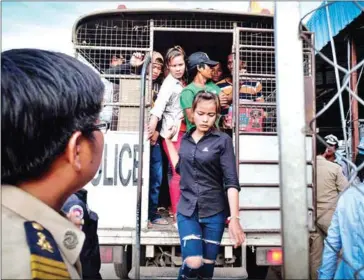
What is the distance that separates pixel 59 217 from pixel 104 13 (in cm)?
344

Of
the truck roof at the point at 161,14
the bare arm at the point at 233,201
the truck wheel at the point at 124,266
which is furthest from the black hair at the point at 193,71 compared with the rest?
the truck wheel at the point at 124,266

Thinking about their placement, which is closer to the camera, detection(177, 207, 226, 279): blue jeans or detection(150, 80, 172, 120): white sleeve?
detection(177, 207, 226, 279): blue jeans

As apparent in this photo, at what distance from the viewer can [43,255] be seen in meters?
0.87

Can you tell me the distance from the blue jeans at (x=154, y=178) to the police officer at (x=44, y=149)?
2.75 meters

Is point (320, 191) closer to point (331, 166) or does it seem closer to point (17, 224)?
point (331, 166)

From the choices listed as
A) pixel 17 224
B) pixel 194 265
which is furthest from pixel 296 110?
pixel 194 265

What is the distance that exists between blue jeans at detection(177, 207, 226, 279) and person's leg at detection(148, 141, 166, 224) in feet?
3.56

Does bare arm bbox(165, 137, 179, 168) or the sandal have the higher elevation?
bare arm bbox(165, 137, 179, 168)

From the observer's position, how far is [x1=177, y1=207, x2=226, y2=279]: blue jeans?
265cm

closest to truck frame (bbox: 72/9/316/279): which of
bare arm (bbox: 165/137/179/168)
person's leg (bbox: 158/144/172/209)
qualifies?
bare arm (bbox: 165/137/179/168)

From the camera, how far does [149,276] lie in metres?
3.27

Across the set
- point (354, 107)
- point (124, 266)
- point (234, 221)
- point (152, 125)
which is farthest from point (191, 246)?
point (354, 107)

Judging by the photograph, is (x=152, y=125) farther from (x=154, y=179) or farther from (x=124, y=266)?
(x=124, y=266)

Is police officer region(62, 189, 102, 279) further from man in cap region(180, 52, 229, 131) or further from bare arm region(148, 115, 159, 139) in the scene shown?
man in cap region(180, 52, 229, 131)
